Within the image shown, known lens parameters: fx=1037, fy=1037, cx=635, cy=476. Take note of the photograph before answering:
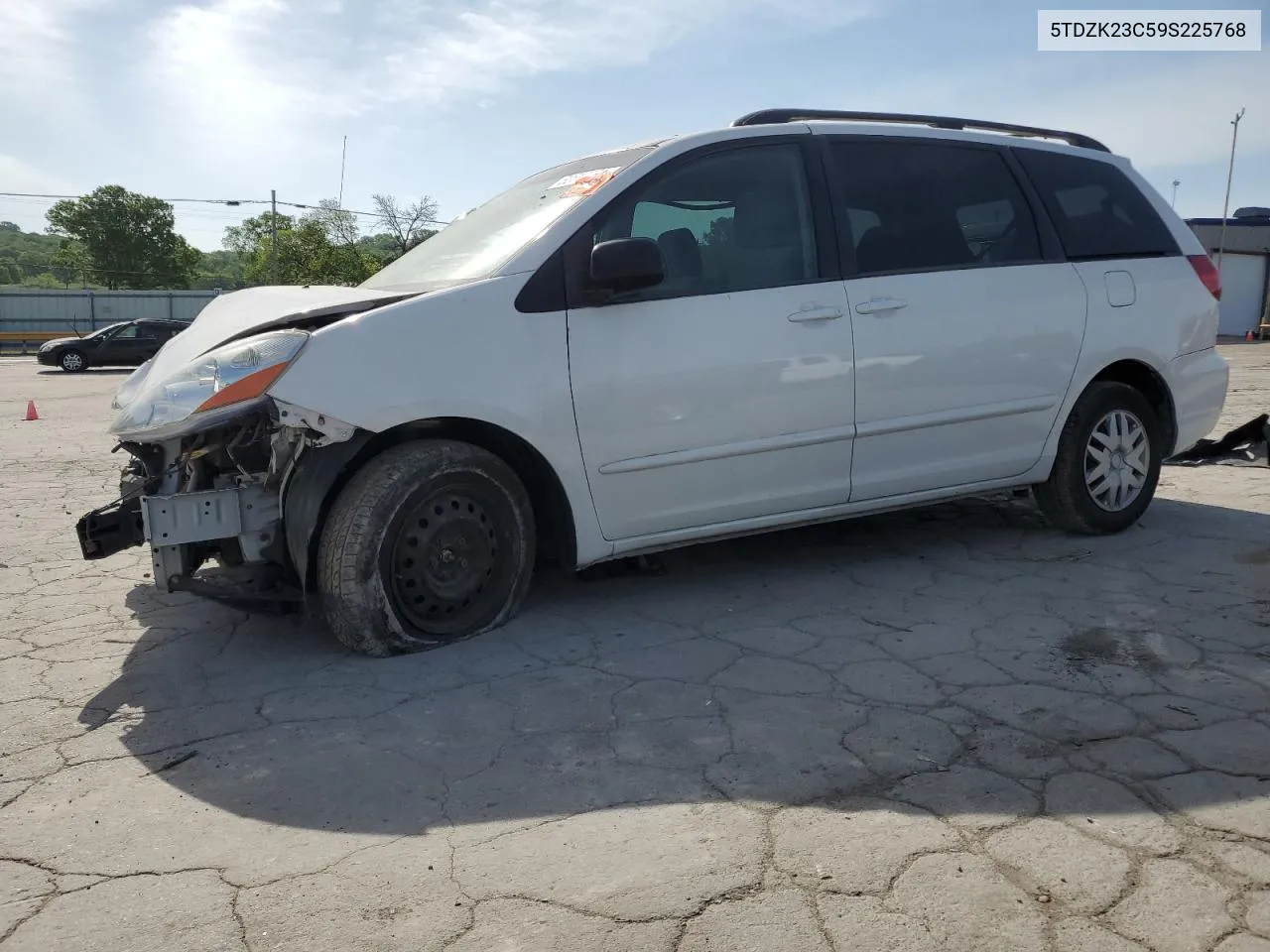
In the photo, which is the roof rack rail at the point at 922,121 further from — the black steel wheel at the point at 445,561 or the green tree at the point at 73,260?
the green tree at the point at 73,260

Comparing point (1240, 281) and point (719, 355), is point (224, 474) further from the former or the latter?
point (1240, 281)

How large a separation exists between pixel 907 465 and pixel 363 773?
2671mm

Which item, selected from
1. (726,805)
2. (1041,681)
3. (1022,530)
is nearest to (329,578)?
(726,805)

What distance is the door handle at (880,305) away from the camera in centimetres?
421

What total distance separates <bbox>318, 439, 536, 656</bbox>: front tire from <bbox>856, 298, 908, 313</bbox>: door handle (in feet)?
5.18

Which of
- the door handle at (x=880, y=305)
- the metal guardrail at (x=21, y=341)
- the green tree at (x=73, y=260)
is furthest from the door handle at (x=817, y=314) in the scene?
the green tree at (x=73, y=260)

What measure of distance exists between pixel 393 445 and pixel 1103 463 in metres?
3.42

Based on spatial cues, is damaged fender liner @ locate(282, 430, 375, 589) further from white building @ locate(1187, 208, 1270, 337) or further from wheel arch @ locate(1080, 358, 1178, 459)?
white building @ locate(1187, 208, 1270, 337)

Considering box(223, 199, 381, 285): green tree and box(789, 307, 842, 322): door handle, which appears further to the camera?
box(223, 199, 381, 285): green tree

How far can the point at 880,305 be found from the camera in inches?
167

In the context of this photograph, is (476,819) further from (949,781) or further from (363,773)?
(949,781)

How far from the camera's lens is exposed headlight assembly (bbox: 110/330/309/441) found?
3.33 meters

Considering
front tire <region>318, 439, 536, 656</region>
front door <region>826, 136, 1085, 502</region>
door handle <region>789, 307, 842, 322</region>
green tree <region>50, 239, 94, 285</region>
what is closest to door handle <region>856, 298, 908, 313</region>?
front door <region>826, 136, 1085, 502</region>

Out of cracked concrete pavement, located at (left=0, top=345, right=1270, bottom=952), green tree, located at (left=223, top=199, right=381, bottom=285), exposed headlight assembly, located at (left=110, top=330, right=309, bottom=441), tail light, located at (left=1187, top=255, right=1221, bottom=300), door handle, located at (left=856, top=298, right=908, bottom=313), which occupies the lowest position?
cracked concrete pavement, located at (left=0, top=345, right=1270, bottom=952)
